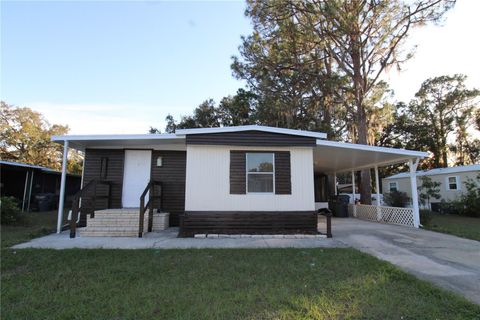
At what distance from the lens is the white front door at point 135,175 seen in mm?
9008

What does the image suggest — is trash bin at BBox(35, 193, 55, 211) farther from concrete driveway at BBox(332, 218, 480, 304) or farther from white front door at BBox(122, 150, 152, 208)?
concrete driveway at BBox(332, 218, 480, 304)

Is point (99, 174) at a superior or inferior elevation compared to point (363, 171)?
inferior

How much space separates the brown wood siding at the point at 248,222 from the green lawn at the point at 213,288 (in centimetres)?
217

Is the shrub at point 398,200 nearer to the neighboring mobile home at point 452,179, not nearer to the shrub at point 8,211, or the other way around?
the neighboring mobile home at point 452,179

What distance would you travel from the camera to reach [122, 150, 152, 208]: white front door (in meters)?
9.01

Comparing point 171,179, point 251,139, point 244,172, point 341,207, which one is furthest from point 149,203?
point 341,207

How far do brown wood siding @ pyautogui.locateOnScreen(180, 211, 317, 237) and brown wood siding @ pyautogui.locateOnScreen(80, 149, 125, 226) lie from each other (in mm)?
3023

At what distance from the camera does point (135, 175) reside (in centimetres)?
911

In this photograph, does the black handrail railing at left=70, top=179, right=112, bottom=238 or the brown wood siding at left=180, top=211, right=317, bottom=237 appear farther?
the brown wood siding at left=180, top=211, right=317, bottom=237

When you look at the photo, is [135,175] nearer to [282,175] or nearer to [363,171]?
[282,175]

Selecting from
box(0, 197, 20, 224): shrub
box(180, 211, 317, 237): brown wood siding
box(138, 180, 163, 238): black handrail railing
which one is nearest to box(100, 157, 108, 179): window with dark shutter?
box(138, 180, 163, 238): black handrail railing

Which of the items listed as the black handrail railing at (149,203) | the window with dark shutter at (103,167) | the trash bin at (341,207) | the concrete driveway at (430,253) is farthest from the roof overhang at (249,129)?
the trash bin at (341,207)

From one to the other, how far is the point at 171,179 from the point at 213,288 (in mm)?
6001

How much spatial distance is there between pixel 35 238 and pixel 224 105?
767 inches
